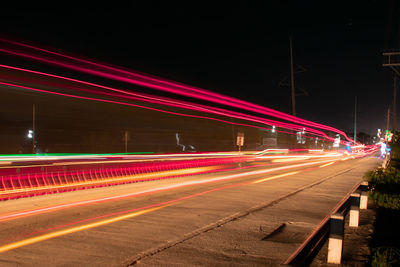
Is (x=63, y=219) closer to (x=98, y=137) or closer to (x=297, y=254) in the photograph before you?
(x=297, y=254)

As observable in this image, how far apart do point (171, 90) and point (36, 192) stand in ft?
32.5

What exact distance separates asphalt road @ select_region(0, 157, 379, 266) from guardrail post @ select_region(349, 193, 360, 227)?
3.10 ft

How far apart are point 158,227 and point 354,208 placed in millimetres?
4225

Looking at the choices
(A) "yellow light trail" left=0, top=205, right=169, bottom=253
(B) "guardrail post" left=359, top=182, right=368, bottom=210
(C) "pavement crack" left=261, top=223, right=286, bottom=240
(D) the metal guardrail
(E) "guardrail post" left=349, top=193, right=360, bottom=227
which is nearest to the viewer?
(D) the metal guardrail

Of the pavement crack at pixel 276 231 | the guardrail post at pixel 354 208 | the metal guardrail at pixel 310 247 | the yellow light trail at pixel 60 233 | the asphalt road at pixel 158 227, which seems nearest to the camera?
the metal guardrail at pixel 310 247

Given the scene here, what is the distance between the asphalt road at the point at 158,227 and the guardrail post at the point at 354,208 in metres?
0.94

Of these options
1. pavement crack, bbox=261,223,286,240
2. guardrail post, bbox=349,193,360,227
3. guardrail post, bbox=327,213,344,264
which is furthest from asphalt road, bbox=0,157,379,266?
guardrail post, bbox=349,193,360,227

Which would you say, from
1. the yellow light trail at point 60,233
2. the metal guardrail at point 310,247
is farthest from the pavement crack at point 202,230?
the metal guardrail at point 310,247

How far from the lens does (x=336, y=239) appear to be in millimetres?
5527

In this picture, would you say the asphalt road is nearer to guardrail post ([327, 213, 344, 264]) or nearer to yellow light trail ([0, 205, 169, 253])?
yellow light trail ([0, 205, 169, 253])

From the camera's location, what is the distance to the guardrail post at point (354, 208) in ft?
25.7

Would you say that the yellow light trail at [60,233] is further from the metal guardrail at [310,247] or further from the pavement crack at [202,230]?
the metal guardrail at [310,247]

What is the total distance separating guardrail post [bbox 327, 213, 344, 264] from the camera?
552 centimetres

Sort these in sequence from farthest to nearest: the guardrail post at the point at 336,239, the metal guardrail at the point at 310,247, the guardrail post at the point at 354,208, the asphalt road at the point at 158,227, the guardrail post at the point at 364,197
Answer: the guardrail post at the point at 364,197
the guardrail post at the point at 354,208
the asphalt road at the point at 158,227
the guardrail post at the point at 336,239
the metal guardrail at the point at 310,247
